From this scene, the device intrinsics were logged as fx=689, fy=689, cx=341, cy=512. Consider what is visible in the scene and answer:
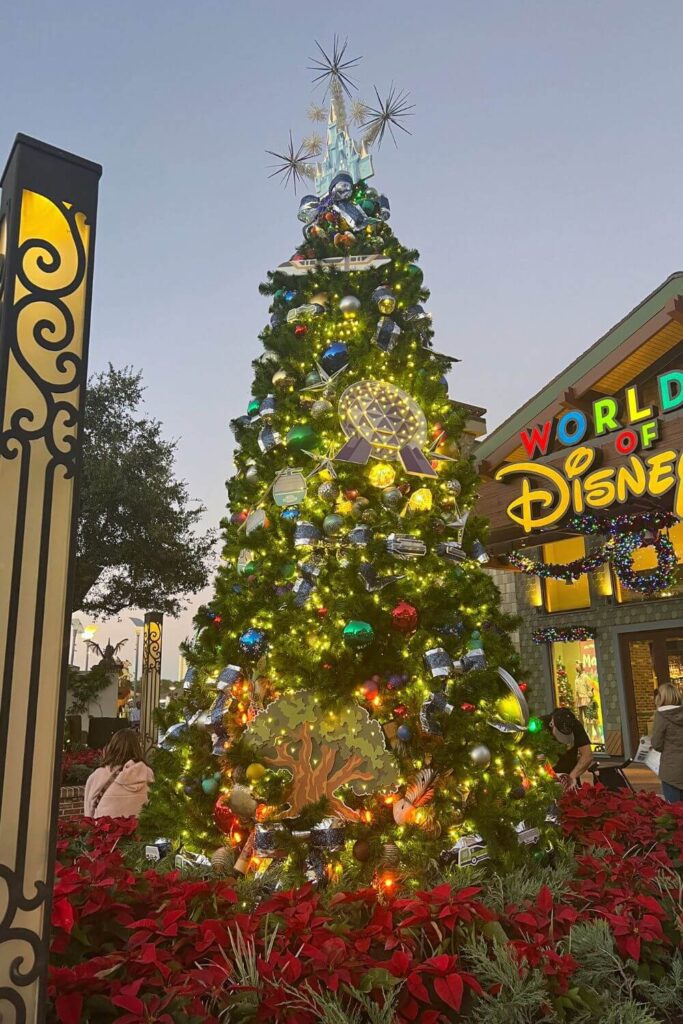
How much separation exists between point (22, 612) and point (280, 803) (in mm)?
2647

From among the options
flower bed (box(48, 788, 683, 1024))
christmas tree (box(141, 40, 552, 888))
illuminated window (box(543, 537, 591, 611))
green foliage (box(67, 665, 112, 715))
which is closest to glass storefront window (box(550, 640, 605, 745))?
illuminated window (box(543, 537, 591, 611))

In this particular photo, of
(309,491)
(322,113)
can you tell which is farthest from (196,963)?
(322,113)

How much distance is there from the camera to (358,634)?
439 centimetres

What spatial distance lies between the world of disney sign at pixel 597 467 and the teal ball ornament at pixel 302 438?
239 inches

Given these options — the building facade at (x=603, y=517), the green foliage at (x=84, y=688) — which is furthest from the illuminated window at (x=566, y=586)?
the green foliage at (x=84, y=688)

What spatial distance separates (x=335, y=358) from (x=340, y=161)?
2.46 m

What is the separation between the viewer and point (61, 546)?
2354 millimetres

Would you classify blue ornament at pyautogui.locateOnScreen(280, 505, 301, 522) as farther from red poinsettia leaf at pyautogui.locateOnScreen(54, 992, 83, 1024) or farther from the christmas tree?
red poinsettia leaf at pyautogui.locateOnScreen(54, 992, 83, 1024)

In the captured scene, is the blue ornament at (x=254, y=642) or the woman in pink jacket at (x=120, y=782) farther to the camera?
the woman in pink jacket at (x=120, y=782)

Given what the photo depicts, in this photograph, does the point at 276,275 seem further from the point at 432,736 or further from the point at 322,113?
the point at 432,736

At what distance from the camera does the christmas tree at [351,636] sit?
4273 millimetres

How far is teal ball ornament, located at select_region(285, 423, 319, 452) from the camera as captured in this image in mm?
5258

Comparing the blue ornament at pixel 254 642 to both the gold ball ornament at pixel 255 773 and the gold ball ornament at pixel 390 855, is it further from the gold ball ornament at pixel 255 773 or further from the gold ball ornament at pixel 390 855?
the gold ball ornament at pixel 390 855

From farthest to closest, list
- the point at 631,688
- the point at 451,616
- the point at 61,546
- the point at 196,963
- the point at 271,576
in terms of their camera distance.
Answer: the point at 631,688 < the point at 271,576 < the point at 451,616 < the point at 196,963 < the point at 61,546
